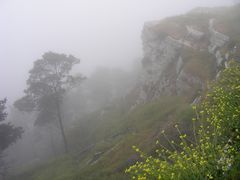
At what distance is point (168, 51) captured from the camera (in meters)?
37.5

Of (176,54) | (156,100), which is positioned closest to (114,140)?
(156,100)

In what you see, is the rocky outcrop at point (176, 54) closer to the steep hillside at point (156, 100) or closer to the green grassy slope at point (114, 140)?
the steep hillside at point (156, 100)

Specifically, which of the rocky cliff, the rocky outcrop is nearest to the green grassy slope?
the rocky outcrop

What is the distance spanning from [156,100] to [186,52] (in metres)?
6.14

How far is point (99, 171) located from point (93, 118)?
23.2 metres

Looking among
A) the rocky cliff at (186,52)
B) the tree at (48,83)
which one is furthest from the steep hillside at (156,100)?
the tree at (48,83)

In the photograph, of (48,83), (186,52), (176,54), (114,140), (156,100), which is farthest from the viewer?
(48,83)

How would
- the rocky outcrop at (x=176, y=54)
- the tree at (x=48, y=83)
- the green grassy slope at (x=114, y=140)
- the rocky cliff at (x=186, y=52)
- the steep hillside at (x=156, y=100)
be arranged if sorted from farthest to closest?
1. the tree at (x=48, y=83)
2. the rocky outcrop at (x=176, y=54)
3. the rocky cliff at (x=186, y=52)
4. the steep hillside at (x=156, y=100)
5. the green grassy slope at (x=114, y=140)

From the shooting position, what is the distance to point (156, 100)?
32656 mm

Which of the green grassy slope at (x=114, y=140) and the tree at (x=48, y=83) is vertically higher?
the tree at (x=48, y=83)

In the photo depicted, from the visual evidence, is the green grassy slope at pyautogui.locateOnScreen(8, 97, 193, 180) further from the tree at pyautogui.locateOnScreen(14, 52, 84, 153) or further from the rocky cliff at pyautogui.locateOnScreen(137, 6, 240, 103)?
the tree at pyautogui.locateOnScreen(14, 52, 84, 153)

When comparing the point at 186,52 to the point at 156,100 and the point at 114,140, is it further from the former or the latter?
the point at 114,140

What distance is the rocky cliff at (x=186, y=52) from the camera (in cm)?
2886

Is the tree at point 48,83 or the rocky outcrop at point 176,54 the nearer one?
the rocky outcrop at point 176,54
